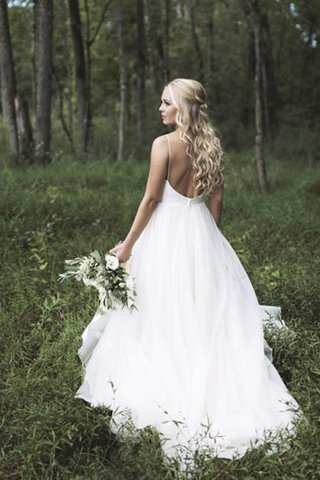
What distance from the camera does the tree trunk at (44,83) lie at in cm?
1059

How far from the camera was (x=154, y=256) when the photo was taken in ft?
13.6

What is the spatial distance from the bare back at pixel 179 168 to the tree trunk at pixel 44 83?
7.25m

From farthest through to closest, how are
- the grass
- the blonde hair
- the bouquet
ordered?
the bouquet, the blonde hair, the grass

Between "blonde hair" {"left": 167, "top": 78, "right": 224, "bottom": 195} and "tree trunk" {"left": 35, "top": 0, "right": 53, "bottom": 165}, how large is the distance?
7306 mm

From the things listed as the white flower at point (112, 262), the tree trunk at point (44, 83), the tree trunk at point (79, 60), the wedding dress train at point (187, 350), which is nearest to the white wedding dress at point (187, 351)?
the wedding dress train at point (187, 350)

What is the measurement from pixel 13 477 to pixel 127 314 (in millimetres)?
1390

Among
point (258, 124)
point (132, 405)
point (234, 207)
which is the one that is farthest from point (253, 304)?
point (258, 124)

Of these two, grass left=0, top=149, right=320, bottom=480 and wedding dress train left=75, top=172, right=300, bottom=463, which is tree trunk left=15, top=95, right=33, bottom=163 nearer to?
grass left=0, top=149, right=320, bottom=480

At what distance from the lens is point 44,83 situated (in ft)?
36.7

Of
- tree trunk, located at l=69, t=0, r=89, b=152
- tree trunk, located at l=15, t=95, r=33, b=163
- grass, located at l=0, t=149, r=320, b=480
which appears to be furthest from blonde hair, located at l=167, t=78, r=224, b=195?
tree trunk, located at l=69, t=0, r=89, b=152

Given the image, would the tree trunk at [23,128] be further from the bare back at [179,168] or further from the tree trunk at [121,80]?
the bare back at [179,168]

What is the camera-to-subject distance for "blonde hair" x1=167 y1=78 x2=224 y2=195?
382 cm

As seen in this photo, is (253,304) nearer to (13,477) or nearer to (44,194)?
(13,477)

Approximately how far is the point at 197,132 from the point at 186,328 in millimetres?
1431
